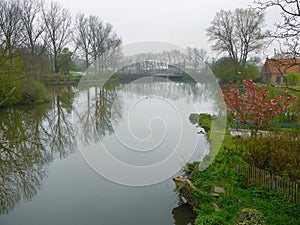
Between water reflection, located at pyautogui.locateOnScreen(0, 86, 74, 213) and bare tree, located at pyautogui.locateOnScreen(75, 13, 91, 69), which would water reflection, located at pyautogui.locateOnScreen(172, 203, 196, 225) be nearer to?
water reflection, located at pyautogui.locateOnScreen(0, 86, 74, 213)

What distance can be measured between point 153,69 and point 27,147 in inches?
274

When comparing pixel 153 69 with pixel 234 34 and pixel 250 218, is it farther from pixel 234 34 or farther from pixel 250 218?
pixel 234 34

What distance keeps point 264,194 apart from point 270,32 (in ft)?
12.0

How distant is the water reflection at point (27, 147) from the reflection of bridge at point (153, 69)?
4.03m

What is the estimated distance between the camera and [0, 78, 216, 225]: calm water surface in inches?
215

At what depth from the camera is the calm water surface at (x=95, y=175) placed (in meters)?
5.45

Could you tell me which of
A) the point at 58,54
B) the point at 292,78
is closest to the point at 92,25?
the point at 58,54

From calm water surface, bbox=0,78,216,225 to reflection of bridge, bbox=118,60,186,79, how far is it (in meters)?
0.35

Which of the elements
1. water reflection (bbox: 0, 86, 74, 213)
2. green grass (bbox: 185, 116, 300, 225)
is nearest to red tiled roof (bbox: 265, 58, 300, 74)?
green grass (bbox: 185, 116, 300, 225)

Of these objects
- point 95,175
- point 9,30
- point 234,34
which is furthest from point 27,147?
point 234,34

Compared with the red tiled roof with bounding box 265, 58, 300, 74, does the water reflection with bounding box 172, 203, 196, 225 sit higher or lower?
lower

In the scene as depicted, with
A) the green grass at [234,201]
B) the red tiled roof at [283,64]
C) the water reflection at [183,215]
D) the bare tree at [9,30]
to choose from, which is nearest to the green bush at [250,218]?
the green grass at [234,201]

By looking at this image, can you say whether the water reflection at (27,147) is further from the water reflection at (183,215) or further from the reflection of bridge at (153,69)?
the reflection of bridge at (153,69)

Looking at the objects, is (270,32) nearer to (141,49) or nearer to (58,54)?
(141,49)
